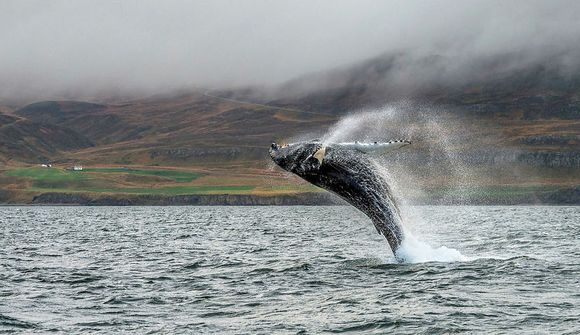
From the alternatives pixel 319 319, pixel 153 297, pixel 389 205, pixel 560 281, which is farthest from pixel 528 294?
pixel 153 297

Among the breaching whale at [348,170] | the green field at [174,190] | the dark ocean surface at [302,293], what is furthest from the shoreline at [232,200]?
the breaching whale at [348,170]

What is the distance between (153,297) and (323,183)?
5392 millimetres

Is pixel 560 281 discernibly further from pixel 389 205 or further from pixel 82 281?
pixel 82 281

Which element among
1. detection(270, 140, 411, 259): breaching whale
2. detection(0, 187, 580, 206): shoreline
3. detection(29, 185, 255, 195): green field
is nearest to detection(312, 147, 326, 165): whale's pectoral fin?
detection(270, 140, 411, 259): breaching whale

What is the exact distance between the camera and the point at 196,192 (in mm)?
182500

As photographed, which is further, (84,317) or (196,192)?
(196,192)

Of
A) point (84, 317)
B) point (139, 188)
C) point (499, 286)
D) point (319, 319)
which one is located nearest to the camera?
point (319, 319)

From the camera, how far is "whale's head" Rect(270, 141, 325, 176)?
18487mm

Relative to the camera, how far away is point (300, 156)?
18.6m

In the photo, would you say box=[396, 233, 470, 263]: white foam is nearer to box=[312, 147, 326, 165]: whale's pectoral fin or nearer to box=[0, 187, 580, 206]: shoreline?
box=[312, 147, 326, 165]: whale's pectoral fin

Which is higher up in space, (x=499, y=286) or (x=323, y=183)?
(x=323, y=183)

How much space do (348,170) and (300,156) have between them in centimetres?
161

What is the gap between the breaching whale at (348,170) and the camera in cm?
1848

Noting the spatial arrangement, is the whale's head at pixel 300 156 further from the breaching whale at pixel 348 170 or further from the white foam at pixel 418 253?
the white foam at pixel 418 253
